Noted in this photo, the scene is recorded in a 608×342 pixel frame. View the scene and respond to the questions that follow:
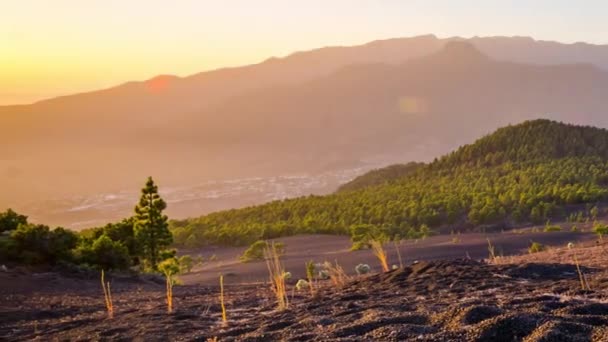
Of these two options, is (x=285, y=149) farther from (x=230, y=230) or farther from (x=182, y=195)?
(x=230, y=230)

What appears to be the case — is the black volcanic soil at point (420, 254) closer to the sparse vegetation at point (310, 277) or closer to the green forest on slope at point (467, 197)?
the sparse vegetation at point (310, 277)

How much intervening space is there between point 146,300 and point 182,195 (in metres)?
82.7

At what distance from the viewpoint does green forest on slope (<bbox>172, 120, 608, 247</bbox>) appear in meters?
29.3

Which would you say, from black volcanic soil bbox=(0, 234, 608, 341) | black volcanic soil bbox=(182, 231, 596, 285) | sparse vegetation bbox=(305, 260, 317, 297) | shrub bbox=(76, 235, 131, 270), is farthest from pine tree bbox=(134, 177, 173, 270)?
black volcanic soil bbox=(0, 234, 608, 341)

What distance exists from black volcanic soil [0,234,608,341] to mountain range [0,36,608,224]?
93043 mm

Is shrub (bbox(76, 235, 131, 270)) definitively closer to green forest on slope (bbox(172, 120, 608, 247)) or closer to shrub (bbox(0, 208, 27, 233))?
shrub (bbox(0, 208, 27, 233))

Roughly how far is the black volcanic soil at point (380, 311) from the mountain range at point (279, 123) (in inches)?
3663

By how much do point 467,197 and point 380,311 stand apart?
90.3 ft

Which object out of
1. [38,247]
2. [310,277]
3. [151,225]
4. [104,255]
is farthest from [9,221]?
Answer: [310,277]

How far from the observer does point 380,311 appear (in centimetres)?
622

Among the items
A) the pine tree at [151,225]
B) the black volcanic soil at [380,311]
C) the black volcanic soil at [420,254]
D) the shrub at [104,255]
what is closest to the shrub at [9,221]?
the shrub at [104,255]

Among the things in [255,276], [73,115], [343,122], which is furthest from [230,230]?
[73,115]

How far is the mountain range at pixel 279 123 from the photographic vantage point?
5039 inches

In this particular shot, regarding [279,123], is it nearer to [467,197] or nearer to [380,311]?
[467,197]
